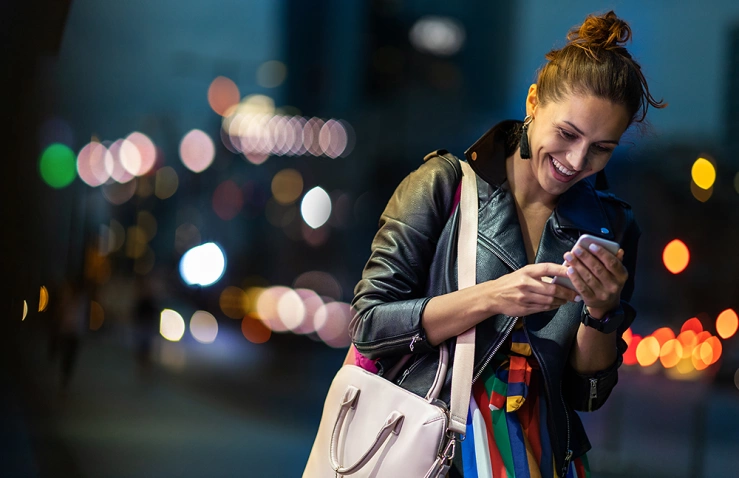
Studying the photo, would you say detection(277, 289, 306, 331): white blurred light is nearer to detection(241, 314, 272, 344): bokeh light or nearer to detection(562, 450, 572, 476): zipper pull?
detection(241, 314, 272, 344): bokeh light

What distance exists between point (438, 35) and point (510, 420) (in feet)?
12.5

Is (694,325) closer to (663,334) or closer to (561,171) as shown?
(663,334)

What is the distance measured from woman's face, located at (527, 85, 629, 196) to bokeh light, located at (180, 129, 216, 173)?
5.69m

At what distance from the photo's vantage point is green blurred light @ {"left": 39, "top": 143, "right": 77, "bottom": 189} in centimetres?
414

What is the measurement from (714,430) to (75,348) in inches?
170

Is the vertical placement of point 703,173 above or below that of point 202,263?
above

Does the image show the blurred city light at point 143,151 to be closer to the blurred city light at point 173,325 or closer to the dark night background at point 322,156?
the dark night background at point 322,156

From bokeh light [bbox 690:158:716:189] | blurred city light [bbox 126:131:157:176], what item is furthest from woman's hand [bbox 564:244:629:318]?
blurred city light [bbox 126:131:157:176]

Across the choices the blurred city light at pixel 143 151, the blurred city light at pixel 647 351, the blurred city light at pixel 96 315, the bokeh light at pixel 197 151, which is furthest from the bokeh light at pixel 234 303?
the blurred city light at pixel 647 351

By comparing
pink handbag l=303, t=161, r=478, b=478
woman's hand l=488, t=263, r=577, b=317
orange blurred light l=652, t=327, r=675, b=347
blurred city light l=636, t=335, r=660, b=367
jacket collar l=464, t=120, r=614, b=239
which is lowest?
blurred city light l=636, t=335, r=660, b=367

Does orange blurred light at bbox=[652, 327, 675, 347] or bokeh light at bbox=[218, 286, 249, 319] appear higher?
orange blurred light at bbox=[652, 327, 675, 347]

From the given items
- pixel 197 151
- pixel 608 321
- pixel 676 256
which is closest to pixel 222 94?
pixel 197 151

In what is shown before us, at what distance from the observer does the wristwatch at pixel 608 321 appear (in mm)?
1752

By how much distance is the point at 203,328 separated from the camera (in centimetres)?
1028
